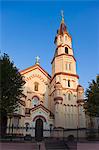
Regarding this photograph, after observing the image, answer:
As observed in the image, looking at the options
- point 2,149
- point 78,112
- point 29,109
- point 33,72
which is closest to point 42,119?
point 29,109

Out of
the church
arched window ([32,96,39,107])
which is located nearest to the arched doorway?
the church

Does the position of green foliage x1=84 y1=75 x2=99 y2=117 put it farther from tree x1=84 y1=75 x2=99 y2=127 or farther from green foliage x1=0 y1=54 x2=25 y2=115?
green foliage x1=0 y1=54 x2=25 y2=115

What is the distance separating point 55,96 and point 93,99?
34.4 feet

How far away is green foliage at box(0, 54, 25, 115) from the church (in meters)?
9.70

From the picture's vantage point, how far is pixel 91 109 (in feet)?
96.8

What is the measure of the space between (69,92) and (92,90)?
427 inches

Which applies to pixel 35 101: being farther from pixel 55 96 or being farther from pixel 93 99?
pixel 93 99

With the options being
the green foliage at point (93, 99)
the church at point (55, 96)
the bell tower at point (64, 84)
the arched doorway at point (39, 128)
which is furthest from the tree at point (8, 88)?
the bell tower at point (64, 84)

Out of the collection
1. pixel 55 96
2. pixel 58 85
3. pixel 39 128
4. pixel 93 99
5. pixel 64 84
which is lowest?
pixel 39 128

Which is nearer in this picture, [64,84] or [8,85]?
[8,85]

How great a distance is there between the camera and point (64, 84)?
41438mm

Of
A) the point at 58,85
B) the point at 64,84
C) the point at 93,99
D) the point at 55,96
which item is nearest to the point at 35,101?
the point at 55,96

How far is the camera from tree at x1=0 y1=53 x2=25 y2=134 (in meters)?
24.0

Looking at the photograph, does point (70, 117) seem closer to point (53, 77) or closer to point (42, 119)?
point (42, 119)
